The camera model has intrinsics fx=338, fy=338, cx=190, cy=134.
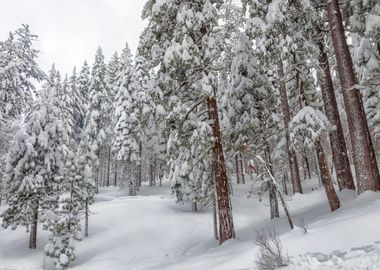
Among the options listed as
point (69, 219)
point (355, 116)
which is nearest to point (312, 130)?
point (355, 116)

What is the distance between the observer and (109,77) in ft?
150

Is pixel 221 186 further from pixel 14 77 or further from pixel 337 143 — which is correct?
pixel 14 77

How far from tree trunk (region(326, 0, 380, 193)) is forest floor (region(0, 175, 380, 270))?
61 centimetres

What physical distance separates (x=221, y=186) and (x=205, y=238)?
10.7 metres

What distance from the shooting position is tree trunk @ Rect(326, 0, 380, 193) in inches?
414

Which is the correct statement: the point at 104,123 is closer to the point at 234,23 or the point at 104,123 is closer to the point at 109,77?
the point at 109,77

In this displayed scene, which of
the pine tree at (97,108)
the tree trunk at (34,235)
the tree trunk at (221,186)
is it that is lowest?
the tree trunk at (34,235)

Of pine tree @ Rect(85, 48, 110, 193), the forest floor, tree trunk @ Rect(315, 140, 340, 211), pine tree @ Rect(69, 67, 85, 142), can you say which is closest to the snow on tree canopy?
tree trunk @ Rect(315, 140, 340, 211)

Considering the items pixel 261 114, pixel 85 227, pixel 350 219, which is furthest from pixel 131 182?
pixel 350 219

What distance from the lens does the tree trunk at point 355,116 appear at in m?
10.5

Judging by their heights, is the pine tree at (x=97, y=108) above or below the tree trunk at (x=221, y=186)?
above

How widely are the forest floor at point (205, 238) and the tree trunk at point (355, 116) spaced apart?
0.61m

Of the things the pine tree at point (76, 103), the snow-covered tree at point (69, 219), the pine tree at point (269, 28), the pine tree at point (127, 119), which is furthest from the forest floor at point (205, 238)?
the pine tree at point (76, 103)

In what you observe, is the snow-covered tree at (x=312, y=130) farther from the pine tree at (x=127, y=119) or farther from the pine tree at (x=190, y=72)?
the pine tree at (x=127, y=119)
